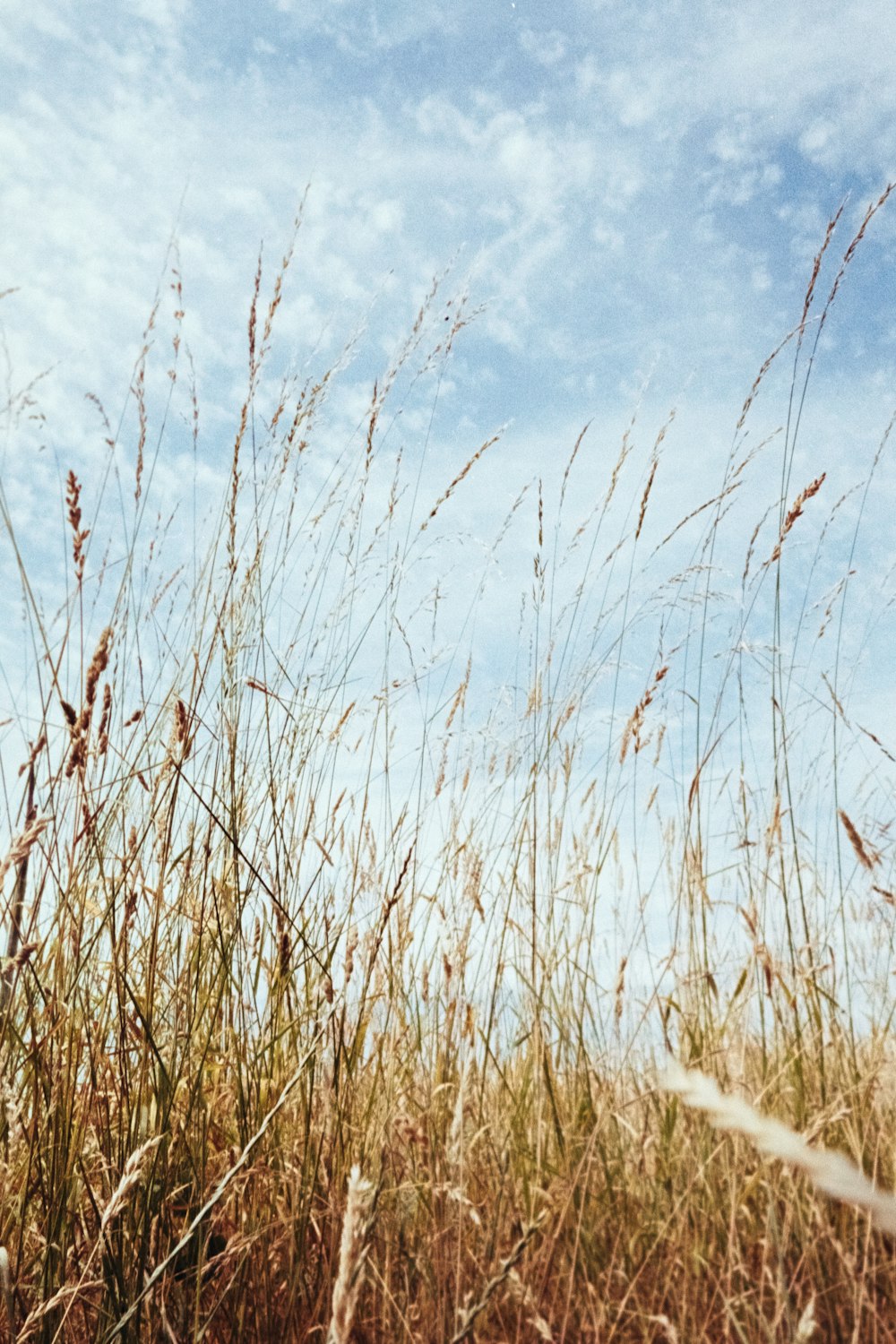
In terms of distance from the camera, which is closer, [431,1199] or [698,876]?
[431,1199]

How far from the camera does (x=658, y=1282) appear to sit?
148 centimetres

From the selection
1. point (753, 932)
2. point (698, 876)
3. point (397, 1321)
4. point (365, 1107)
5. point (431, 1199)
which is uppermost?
point (698, 876)

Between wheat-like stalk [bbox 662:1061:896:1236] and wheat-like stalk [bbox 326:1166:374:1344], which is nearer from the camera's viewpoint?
wheat-like stalk [bbox 662:1061:896:1236]

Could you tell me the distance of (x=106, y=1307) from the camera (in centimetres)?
149

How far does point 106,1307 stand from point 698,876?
1.37m

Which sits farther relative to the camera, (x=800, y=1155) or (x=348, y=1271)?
(x=348, y=1271)

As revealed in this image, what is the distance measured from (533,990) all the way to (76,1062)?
2.81 ft

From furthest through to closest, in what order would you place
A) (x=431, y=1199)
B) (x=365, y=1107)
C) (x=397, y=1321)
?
(x=365, y=1107) → (x=431, y=1199) → (x=397, y=1321)

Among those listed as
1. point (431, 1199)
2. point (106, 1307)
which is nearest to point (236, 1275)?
point (106, 1307)

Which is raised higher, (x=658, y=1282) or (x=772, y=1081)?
(x=772, y=1081)

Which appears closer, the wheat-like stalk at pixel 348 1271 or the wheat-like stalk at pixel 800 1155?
the wheat-like stalk at pixel 800 1155

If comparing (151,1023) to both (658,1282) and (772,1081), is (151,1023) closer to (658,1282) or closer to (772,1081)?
(658,1282)

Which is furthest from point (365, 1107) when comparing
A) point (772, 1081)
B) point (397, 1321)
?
point (772, 1081)

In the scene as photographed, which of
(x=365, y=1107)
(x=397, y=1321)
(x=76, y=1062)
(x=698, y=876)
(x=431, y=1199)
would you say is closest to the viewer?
(x=397, y=1321)
